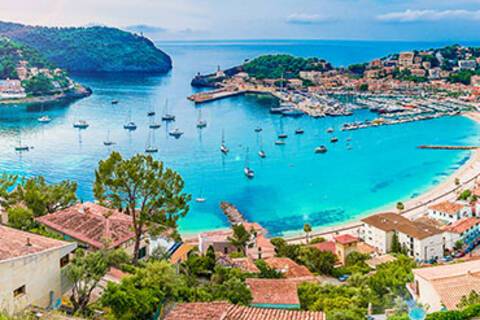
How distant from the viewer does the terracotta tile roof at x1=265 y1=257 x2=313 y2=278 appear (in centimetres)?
1675

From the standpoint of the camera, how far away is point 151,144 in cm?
4662

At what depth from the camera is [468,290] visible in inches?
395

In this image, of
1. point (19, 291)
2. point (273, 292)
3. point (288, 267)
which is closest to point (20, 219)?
point (19, 291)

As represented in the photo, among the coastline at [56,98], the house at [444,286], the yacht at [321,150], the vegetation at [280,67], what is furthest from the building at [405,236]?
the vegetation at [280,67]

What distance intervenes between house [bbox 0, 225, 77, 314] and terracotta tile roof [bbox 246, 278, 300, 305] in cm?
411

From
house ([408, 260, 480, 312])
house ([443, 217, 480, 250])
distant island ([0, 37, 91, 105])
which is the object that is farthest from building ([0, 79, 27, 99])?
house ([408, 260, 480, 312])

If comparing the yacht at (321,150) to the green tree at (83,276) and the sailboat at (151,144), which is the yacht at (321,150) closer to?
the sailboat at (151,144)

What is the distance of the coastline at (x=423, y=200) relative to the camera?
25.5 metres

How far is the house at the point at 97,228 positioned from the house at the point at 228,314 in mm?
4964

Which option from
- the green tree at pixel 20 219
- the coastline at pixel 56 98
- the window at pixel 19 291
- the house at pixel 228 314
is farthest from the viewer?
the coastline at pixel 56 98

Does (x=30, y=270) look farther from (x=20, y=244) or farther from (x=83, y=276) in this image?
(x=83, y=276)

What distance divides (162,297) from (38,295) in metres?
2.15

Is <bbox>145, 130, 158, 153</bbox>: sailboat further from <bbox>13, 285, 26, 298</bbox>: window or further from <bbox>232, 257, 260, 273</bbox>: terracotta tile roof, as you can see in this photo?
<bbox>13, 285, 26, 298</bbox>: window

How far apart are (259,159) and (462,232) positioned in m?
20.4
